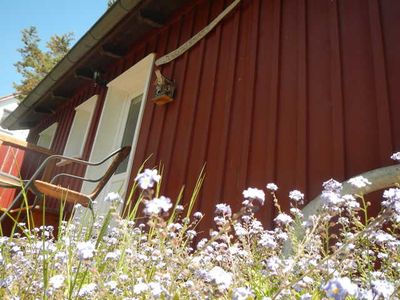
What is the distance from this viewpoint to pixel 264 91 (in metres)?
2.39

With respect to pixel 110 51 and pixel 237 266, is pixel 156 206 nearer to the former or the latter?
pixel 237 266

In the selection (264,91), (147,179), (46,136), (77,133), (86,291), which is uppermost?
(46,136)

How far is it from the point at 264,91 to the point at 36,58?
652 inches

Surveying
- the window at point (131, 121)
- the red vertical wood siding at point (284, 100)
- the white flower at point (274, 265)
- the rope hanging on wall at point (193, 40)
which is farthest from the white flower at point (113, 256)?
the window at point (131, 121)

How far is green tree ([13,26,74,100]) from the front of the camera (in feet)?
50.2

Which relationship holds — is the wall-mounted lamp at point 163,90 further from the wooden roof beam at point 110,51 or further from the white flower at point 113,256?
the white flower at point 113,256

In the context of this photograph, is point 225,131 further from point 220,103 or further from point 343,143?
point 343,143

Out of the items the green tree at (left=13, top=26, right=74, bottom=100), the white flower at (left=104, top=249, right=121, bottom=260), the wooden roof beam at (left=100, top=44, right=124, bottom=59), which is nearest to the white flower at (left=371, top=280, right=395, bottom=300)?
the white flower at (left=104, top=249, right=121, bottom=260)

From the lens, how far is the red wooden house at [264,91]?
177cm

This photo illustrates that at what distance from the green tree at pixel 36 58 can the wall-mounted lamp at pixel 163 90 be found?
13.6 metres

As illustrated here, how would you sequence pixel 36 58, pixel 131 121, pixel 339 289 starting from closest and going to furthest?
pixel 339 289
pixel 131 121
pixel 36 58

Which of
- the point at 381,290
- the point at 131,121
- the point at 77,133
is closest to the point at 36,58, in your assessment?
the point at 77,133

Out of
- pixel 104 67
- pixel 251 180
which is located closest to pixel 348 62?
pixel 251 180

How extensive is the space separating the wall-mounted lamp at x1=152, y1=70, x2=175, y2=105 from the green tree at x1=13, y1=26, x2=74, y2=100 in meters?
13.6
